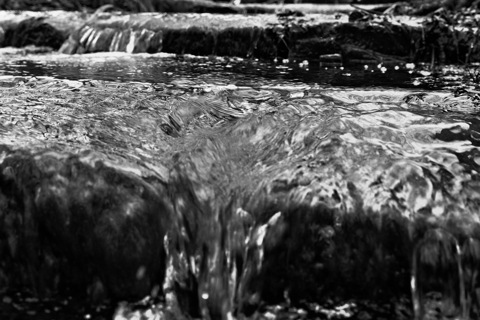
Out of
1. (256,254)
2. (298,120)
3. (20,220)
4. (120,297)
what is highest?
(298,120)

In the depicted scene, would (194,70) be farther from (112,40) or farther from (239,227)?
(239,227)

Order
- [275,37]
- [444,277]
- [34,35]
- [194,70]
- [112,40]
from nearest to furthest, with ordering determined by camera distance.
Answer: [444,277]
[194,70]
[275,37]
[112,40]
[34,35]

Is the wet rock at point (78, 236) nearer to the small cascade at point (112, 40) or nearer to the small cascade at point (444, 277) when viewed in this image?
the small cascade at point (444, 277)

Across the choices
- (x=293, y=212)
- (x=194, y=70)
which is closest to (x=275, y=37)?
(x=194, y=70)

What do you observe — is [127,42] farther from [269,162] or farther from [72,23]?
[269,162]

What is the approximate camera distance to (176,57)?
5484mm

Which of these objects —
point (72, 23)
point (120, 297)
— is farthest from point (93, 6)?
point (120, 297)

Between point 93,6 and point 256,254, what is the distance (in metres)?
8.01

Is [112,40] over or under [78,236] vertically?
over

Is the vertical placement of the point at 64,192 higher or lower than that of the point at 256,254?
higher

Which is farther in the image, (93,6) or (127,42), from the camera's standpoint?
(93,6)

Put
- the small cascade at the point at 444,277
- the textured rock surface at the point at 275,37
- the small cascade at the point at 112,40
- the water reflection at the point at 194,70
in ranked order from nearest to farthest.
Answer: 1. the small cascade at the point at 444,277
2. the water reflection at the point at 194,70
3. the textured rock surface at the point at 275,37
4. the small cascade at the point at 112,40

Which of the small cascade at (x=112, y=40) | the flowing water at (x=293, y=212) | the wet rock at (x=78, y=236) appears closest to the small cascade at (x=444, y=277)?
the flowing water at (x=293, y=212)

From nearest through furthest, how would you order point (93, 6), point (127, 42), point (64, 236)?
point (64, 236), point (127, 42), point (93, 6)
